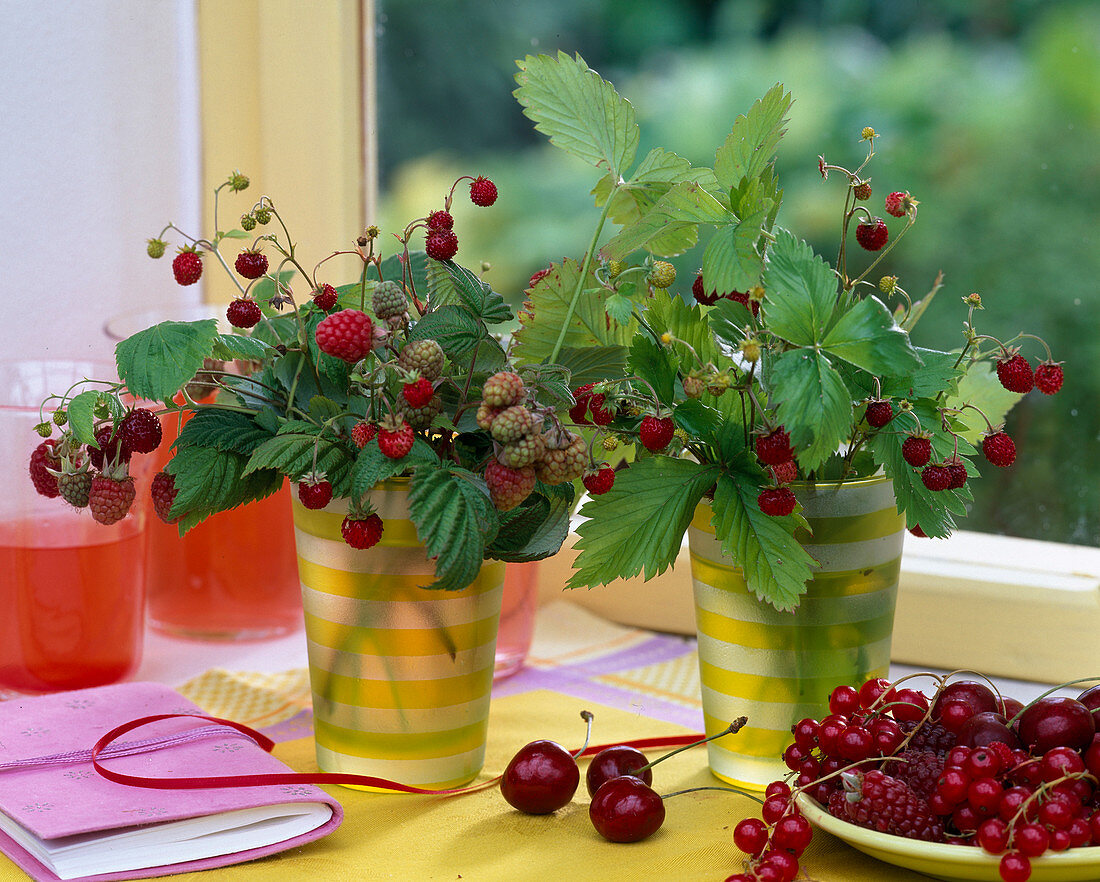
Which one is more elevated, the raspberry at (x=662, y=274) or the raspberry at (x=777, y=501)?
the raspberry at (x=662, y=274)

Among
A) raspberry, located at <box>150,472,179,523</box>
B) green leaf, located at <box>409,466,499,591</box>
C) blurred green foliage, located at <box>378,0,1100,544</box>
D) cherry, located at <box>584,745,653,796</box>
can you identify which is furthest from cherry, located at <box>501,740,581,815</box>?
blurred green foliage, located at <box>378,0,1100,544</box>

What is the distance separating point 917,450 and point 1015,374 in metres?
0.07

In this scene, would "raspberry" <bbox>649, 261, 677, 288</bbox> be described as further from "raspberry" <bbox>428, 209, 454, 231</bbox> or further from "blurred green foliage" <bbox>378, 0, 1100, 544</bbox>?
"blurred green foliage" <bbox>378, 0, 1100, 544</bbox>

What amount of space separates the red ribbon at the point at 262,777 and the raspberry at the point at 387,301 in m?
0.24

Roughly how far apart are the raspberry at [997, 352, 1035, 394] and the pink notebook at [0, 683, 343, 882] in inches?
15.6

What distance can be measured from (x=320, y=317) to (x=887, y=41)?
60 centimetres

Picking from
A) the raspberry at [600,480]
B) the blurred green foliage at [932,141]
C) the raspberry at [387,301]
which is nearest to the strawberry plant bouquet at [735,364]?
the raspberry at [600,480]

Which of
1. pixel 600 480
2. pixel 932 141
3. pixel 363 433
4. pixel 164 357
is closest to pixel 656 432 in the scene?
pixel 600 480

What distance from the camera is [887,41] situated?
99cm

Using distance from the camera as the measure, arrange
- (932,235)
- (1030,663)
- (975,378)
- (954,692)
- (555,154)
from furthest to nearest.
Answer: (555,154) → (932,235) → (1030,663) → (975,378) → (954,692)

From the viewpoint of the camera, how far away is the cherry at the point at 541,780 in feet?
2.00

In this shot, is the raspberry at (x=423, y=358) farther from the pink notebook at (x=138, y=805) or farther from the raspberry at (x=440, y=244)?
the pink notebook at (x=138, y=805)

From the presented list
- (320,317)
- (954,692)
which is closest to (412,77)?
(320,317)

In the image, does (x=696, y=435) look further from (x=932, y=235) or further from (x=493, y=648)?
(x=932, y=235)
